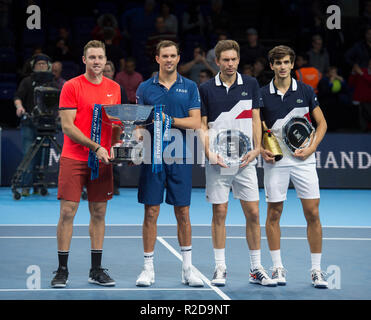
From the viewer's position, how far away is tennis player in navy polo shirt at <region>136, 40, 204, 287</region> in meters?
6.59

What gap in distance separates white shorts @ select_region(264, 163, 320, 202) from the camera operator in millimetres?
6177

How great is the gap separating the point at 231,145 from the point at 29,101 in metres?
6.56

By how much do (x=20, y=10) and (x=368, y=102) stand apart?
8219 mm

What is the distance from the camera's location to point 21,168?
12.2 metres

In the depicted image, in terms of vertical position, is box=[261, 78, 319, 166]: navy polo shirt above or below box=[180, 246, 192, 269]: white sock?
above

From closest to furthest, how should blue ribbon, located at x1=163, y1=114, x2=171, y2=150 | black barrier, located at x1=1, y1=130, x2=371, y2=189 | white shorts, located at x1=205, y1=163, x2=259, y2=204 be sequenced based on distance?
1. blue ribbon, located at x1=163, y1=114, x2=171, y2=150
2. white shorts, located at x1=205, y1=163, x2=259, y2=204
3. black barrier, located at x1=1, y1=130, x2=371, y2=189

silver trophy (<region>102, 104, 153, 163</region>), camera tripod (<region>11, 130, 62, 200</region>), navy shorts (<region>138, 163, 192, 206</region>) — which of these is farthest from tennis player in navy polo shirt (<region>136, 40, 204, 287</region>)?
camera tripod (<region>11, 130, 62, 200</region>)

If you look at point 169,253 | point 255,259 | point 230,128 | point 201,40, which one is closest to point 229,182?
point 230,128

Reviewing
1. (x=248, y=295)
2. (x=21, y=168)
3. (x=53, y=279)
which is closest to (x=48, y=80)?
(x=21, y=168)

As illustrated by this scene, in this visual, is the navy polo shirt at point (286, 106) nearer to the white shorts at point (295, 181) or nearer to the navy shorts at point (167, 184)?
the white shorts at point (295, 181)

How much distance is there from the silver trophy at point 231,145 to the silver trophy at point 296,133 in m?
0.35

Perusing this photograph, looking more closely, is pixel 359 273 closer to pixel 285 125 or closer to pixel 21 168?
pixel 285 125

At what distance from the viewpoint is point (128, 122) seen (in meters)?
6.30

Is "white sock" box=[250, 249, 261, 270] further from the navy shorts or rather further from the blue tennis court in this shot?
the navy shorts
